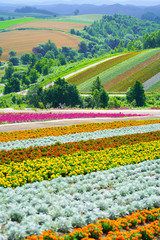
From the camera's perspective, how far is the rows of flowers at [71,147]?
16009mm

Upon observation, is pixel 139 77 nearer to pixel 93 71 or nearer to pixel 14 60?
pixel 93 71

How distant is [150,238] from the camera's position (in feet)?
26.6

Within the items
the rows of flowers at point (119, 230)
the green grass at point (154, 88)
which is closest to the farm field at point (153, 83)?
the green grass at point (154, 88)

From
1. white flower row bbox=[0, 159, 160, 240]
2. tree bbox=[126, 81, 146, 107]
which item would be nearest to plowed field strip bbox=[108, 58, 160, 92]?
tree bbox=[126, 81, 146, 107]

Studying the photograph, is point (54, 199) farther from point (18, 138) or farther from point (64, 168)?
point (18, 138)

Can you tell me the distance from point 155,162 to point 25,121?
65.5 ft

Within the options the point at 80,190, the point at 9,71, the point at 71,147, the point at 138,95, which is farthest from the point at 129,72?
the point at 80,190

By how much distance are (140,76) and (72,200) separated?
85.1m

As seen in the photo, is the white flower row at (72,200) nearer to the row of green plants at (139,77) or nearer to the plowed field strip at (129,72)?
the row of green plants at (139,77)

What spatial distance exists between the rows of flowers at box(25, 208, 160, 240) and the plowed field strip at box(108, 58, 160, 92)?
246 feet

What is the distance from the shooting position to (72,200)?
10.2 metres

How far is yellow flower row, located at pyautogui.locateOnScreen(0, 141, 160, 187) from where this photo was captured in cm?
1219

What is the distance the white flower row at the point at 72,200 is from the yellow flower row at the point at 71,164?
0.70 meters

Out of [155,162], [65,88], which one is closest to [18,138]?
[155,162]
